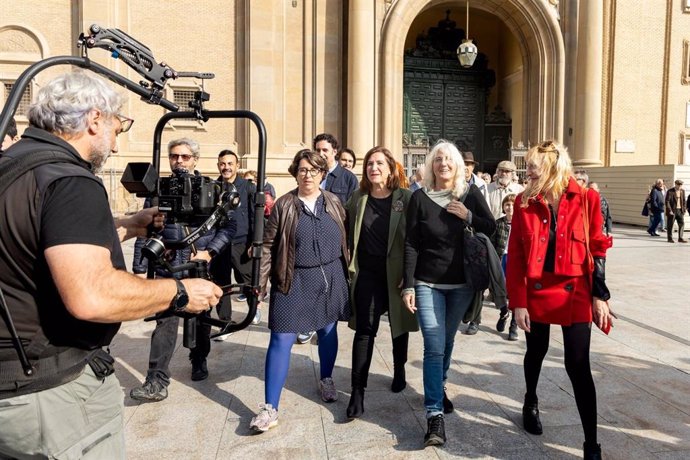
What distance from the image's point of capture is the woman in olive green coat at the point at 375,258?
12.9ft

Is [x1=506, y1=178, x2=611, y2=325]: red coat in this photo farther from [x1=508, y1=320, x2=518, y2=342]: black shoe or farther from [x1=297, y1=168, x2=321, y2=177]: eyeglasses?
[x1=508, y1=320, x2=518, y2=342]: black shoe

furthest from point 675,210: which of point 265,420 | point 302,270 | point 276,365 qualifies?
point 265,420

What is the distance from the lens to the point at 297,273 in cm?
383

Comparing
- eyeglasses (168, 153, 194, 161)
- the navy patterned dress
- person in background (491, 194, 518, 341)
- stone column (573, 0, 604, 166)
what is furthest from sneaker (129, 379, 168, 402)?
stone column (573, 0, 604, 166)

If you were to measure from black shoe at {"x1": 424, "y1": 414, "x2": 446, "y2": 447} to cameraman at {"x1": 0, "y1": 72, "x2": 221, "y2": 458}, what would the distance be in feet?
6.65

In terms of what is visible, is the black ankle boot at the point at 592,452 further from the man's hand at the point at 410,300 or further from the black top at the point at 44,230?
the black top at the point at 44,230

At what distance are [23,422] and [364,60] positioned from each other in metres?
16.9

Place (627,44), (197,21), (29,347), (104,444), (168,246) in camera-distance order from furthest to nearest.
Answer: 1. (627,44)
2. (197,21)
3. (168,246)
4. (104,444)
5. (29,347)

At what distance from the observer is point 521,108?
70.6 ft

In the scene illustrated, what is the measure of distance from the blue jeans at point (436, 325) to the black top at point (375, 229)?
459mm

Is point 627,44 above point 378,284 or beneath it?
above

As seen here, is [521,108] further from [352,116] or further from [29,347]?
[29,347]

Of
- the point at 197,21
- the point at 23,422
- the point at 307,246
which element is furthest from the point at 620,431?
the point at 197,21

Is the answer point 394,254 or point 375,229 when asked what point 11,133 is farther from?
point 394,254
